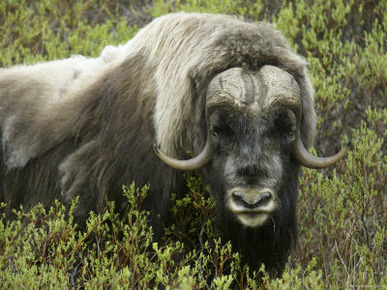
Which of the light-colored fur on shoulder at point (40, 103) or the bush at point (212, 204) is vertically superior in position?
the light-colored fur on shoulder at point (40, 103)

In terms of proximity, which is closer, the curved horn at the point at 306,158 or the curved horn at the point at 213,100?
the curved horn at the point at 213,100

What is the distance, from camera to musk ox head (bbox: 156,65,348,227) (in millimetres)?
2998

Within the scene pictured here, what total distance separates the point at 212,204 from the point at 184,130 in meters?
0.42

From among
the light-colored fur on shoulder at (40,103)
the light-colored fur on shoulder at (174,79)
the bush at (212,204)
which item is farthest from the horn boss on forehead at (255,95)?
the light-colored fur on shoulder at (40,103)

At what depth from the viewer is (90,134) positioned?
12.4 feet

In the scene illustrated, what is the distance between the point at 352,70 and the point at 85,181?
270 centimetres

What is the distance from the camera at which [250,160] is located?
9.93ft

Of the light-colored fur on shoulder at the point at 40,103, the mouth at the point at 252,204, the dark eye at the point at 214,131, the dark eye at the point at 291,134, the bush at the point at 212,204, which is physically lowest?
the bush at the point at 212,204

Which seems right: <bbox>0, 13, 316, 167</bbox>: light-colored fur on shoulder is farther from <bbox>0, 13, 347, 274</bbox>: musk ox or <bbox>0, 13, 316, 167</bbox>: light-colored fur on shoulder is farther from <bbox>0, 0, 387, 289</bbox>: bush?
<bbox>0, 0, 387, 289</bbox>: bush

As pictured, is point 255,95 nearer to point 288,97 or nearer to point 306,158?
point 288,97

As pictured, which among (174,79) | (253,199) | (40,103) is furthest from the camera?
(40,103)

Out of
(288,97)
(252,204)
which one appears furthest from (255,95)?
(252,204)

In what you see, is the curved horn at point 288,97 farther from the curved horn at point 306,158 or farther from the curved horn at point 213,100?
the curved horn at point 213,100

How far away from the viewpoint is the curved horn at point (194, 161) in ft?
10.5
